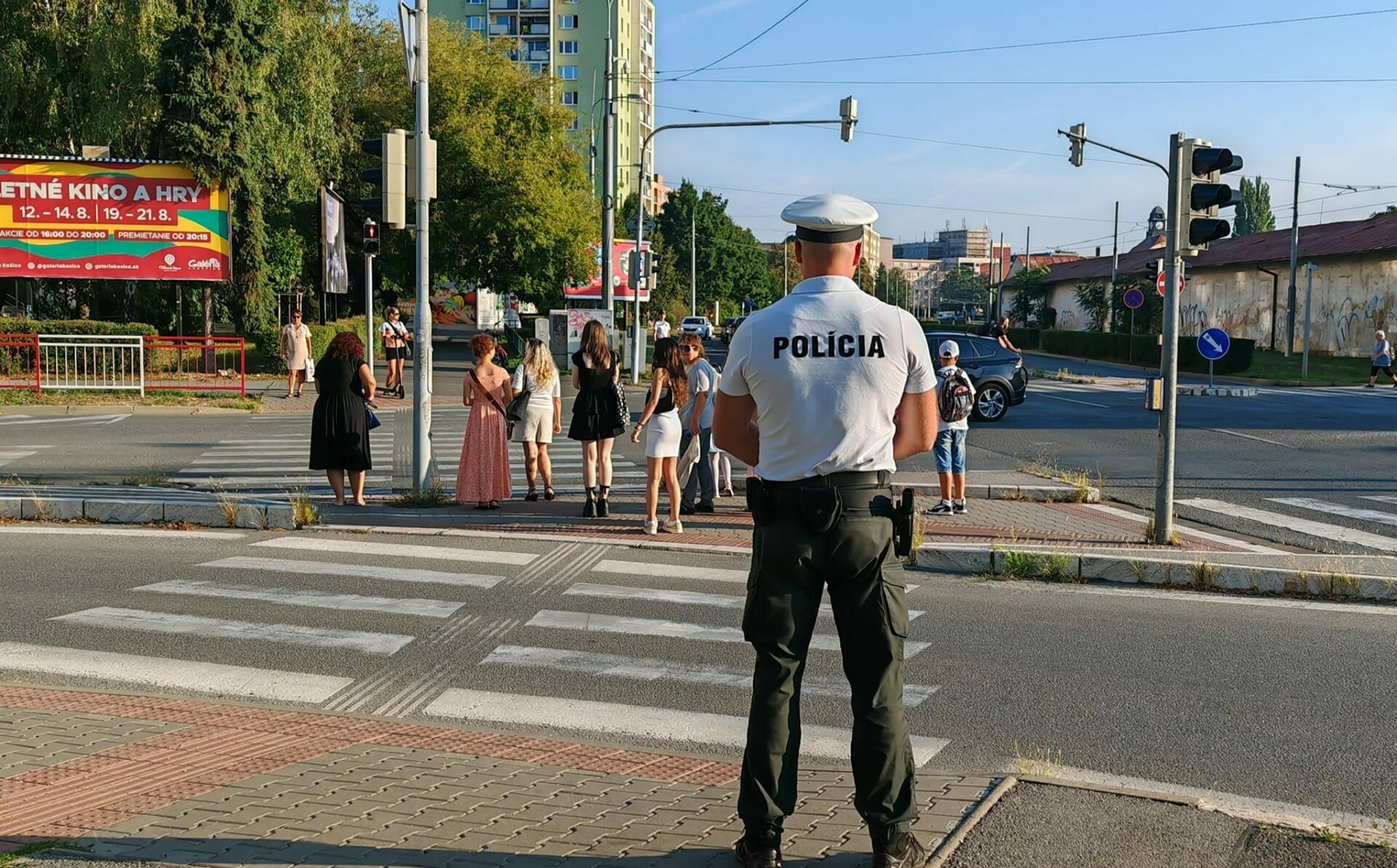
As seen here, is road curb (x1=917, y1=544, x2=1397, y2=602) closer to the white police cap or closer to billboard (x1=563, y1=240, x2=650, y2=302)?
the white police cap

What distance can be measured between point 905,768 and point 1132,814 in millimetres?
899

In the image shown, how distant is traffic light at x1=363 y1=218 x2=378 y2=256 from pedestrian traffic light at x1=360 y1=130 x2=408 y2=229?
1212cm

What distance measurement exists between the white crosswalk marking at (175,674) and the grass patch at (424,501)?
555 cm

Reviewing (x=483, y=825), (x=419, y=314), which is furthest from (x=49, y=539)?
(x=483, y=825)

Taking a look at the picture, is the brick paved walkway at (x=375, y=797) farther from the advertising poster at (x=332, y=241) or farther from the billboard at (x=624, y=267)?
the billboard at (x=624, y=267)

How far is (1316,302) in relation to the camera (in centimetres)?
5306

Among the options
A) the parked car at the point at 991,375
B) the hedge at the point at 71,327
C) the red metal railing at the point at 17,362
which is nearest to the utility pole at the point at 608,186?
the parked car at the point at 991,375

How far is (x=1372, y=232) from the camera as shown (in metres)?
51.1

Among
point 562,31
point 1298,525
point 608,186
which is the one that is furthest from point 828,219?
point 562,31

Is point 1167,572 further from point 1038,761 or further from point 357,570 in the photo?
point 357,570

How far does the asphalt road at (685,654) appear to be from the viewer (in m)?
5.73

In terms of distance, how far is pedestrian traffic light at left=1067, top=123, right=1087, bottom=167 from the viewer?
3544 centimetres

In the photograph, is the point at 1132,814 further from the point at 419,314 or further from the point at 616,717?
the point at 419,314

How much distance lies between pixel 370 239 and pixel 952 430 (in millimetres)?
15469
